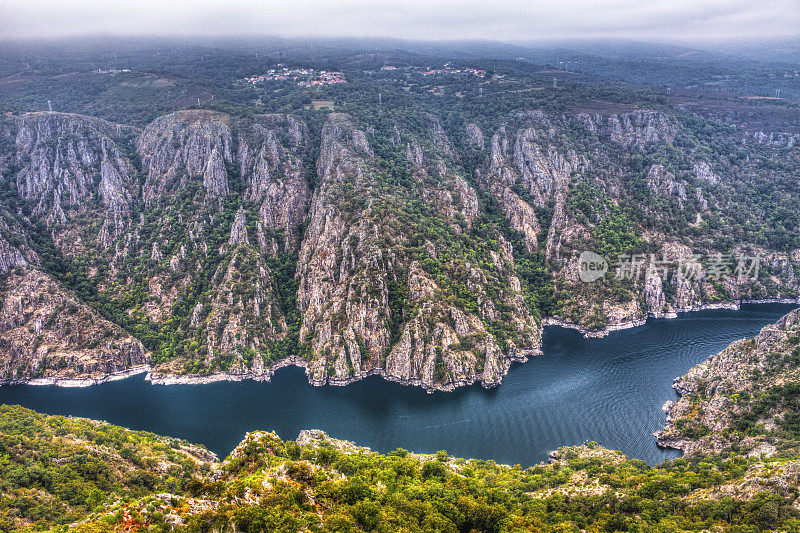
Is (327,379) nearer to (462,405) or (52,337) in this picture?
(462,405)

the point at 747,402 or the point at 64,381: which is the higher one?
the point at 747,402

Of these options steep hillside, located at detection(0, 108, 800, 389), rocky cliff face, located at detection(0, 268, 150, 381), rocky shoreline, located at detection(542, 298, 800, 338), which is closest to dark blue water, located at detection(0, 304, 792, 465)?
rocky cliff face, located at detection(0, 268, 150, 381)

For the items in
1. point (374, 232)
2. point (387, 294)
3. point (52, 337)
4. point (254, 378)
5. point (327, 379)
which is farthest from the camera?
point (374, 232)

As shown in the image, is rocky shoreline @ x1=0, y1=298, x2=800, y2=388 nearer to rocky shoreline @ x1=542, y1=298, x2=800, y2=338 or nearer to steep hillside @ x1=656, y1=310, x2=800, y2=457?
rocky shoreline @ x1=542, y1=298, x2=800, y2=338

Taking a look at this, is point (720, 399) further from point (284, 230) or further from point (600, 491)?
point (284, 230)

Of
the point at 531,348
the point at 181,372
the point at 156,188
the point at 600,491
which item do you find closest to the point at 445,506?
the point at 600,491

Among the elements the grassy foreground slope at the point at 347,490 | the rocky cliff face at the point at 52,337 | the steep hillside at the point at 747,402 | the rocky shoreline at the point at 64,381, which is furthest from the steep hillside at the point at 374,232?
the grassy foreground slope at the point at 347,490

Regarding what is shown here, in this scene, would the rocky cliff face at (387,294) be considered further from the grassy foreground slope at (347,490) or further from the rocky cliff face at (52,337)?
the rocky cliff face at (52,337)

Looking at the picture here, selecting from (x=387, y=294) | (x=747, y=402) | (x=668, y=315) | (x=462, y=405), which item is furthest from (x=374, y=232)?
(x=747, y=402)
